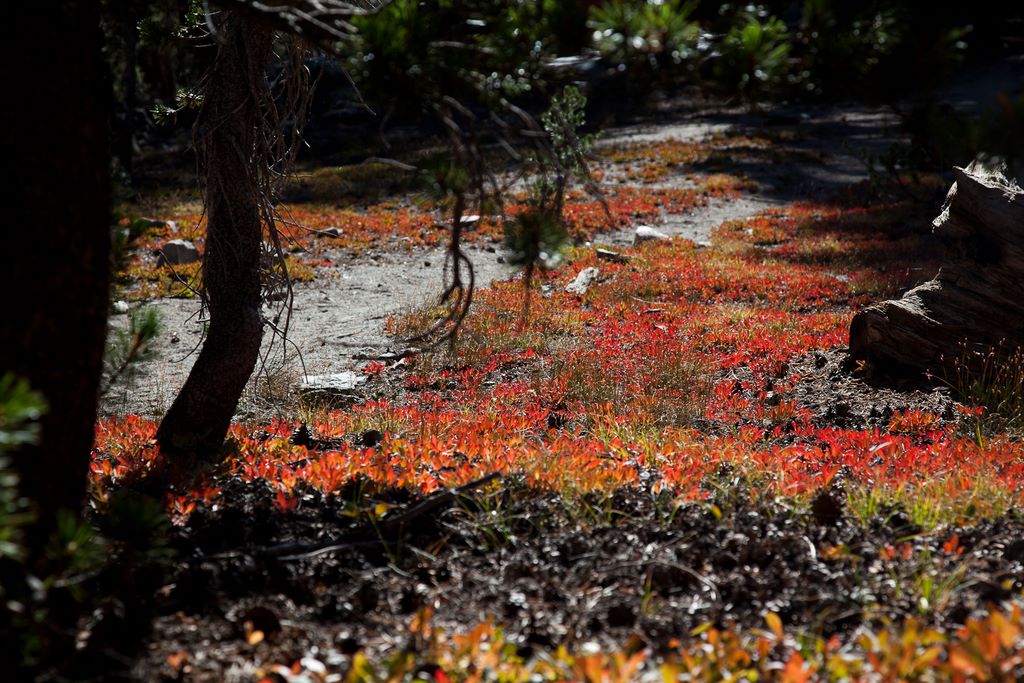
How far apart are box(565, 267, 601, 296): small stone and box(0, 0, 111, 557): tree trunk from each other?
1058cm

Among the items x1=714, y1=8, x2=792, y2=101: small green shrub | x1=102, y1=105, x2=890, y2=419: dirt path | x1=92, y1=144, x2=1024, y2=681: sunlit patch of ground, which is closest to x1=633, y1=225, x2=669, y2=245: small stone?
x1=102, y1=105, x2=890, y2=419: dirt path

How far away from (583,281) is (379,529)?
10.3 meters

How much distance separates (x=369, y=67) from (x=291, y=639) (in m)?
1.95

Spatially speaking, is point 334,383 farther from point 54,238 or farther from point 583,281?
point 54,238

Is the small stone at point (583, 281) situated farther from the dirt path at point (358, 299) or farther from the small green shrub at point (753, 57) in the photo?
the small green shrub at point (753, 57)

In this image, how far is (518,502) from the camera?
3.88 metres

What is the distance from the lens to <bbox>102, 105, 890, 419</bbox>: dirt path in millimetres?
8633

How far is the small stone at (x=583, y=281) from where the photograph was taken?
1317cm

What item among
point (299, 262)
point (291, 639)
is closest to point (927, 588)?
point (291, 639)

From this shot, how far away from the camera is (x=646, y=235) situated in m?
17.4

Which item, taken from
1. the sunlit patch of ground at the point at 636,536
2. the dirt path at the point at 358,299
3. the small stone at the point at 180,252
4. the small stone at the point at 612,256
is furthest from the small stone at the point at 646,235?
the sunlit patch of ground at the point at 636,536

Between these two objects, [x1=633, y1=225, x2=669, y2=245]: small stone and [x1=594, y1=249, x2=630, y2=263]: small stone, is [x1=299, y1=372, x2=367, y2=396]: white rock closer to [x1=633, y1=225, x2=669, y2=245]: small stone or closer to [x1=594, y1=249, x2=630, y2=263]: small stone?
[x1=594, y1=249, x2=630, y2=263]: small stone

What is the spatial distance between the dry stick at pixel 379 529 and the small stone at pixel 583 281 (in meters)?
9.27

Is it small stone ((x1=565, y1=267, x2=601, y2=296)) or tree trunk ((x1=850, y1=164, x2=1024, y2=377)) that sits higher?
tree trunk ((x1=850, y1=164, x2=1024, y2=377))
